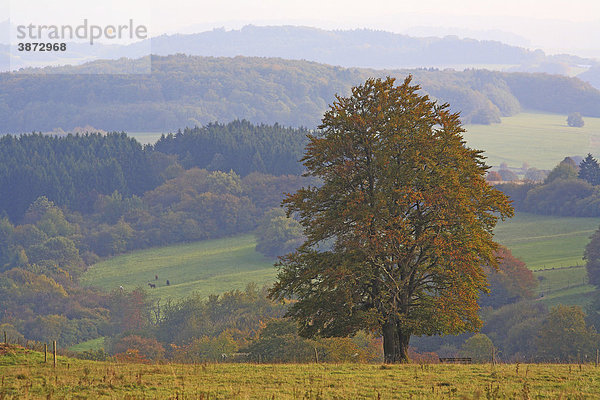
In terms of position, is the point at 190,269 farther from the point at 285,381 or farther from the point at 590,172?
the point at 285,381

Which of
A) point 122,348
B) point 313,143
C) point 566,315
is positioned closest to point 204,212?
point 122,348

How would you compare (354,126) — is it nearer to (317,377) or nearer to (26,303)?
(317,377)

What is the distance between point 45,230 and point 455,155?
165 metres

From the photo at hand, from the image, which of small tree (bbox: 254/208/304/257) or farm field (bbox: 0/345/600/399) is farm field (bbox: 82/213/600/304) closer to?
small tree (bbox: 254/208/304/257)

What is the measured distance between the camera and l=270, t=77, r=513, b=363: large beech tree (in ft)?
116


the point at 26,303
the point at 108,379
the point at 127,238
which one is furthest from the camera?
the point at 127,238

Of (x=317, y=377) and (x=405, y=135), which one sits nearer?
(x=317, y=377)

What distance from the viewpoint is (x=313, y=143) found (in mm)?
37375

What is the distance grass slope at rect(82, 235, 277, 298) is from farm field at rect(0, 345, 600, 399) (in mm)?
100419

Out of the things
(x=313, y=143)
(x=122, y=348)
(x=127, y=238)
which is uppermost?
(x=313, y=143)

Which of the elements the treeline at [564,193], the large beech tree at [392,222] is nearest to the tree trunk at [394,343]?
the large beech tree at [392,222]

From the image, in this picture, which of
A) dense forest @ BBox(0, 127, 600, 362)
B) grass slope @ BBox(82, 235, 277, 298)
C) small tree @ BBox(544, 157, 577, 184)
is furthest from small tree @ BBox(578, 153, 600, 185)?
grass slope @ BBox(82, 235, 277, 298)

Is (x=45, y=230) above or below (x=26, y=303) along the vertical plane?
above

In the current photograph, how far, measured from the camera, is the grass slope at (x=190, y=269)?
447 feet
